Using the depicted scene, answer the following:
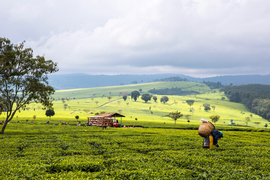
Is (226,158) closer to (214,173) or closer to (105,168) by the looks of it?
(214,173)

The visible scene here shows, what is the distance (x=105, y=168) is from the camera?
17.1 meters

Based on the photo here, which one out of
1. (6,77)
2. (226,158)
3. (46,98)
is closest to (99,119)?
(46,98)

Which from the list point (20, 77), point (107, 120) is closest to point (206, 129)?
point (20, 77)

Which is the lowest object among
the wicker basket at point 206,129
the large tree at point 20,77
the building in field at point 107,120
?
the building in field at point 107,120

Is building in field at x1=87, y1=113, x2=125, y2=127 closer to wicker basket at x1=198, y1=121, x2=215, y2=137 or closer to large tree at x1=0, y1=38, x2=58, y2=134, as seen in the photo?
large tree at x1=0, y1=38, x2=58, y2=134

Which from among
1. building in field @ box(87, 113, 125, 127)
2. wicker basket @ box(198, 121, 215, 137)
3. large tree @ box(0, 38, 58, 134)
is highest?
large tree @ box(0, 38, 58, 134)

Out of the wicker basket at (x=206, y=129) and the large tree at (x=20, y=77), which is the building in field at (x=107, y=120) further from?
the wicker basket at (x=206, y=129)

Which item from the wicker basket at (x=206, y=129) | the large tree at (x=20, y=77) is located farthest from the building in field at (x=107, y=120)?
the wicker basket at (x=206, y=129)

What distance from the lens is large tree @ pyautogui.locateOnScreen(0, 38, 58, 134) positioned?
42.2 meters

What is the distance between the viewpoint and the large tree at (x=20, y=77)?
4219cm

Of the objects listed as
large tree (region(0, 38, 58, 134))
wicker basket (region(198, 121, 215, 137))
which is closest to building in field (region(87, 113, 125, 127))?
large tree (region(0, 38, 58, 134))

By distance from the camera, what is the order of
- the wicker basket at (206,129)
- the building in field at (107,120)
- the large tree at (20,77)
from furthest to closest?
the building in field at (107,120) < the large tree at (20,77) < the wicker basket at (206,129)

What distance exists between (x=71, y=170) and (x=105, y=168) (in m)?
2.68

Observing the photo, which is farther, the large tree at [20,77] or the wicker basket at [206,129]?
the large tree at [20,77]
